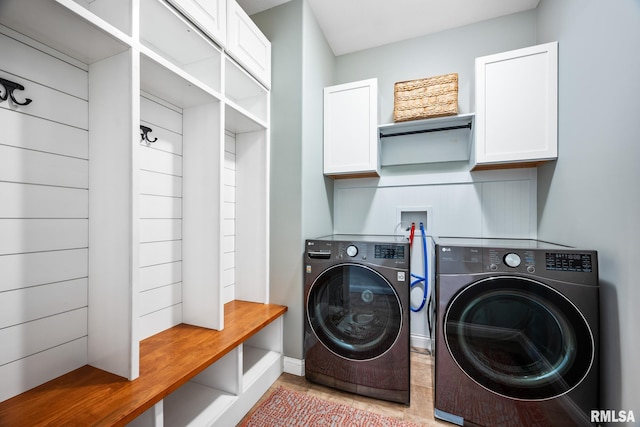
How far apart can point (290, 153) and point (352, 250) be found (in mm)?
816

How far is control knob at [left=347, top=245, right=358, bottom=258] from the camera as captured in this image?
63.6 inches

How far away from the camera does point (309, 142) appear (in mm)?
1923

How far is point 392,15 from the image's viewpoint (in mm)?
2027

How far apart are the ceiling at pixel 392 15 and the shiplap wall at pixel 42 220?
1.43 m

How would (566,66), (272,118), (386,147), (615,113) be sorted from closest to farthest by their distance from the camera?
(615,113), (566,66), (272,118), (386,147)

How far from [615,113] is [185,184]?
2.15 m

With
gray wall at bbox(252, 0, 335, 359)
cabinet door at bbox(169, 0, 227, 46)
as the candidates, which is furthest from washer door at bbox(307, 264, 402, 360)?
cabinet door at bbox(169, 0, 227, 46)

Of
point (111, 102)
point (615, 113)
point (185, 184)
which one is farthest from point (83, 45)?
point (615, 113)

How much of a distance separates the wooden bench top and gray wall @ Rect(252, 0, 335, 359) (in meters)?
0.50

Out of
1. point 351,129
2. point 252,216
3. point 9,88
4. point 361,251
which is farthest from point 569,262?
point 9,88

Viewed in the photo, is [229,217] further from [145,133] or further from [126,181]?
[126,181]

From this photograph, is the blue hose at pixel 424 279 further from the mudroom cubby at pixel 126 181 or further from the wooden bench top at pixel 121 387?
the wooden bench top at pixel 121 387

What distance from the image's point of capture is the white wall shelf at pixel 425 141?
6.89 feet

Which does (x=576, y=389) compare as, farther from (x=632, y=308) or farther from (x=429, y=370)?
(x=429, y=370)
